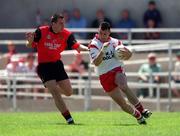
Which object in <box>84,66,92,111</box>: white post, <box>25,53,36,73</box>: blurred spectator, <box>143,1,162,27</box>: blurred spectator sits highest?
<box>143,1,162,27</box>: blurred spectator

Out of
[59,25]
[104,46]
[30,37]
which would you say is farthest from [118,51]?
[30,37]

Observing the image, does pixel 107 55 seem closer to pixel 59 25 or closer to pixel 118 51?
pixel 118 51

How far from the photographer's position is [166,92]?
969 inches

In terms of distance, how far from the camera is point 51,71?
17188 mm

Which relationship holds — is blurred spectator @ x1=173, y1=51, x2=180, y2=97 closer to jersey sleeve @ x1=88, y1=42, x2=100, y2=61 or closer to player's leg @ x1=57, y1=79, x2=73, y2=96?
player's leg @ x1=57, y1=79, x2=73, y2=96

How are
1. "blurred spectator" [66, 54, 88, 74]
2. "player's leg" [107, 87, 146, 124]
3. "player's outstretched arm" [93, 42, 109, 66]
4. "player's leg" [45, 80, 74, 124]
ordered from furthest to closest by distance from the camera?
"blurred spectator" [66, 54, 88, 74]
"player's leg" [45, 80, 74, 124]
"player's leg" [107, 87, 146, 124]
"player's outstretched arm" [93, 42, 109, 66]

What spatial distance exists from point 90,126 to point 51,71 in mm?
1758

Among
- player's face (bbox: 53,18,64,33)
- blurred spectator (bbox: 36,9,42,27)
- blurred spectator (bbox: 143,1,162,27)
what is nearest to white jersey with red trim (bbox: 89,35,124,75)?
player's face (bbox: 53,18,64,33)

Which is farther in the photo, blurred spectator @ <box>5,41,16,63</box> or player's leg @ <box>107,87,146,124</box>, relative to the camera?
blurred spectator @ <box>5,41,16,63</box>

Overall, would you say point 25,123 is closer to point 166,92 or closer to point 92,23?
point 166,92

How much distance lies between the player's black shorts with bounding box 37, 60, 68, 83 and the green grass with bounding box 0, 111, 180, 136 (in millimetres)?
879

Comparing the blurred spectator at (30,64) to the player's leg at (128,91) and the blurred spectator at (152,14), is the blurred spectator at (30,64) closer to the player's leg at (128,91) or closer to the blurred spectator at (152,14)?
the blurred spectator at (152,14)

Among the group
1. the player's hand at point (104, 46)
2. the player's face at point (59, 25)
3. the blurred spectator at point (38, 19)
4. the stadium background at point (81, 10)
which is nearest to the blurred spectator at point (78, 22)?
the stadium background at point (81, 10)

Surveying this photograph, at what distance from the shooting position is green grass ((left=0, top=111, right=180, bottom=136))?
47.6 feet
